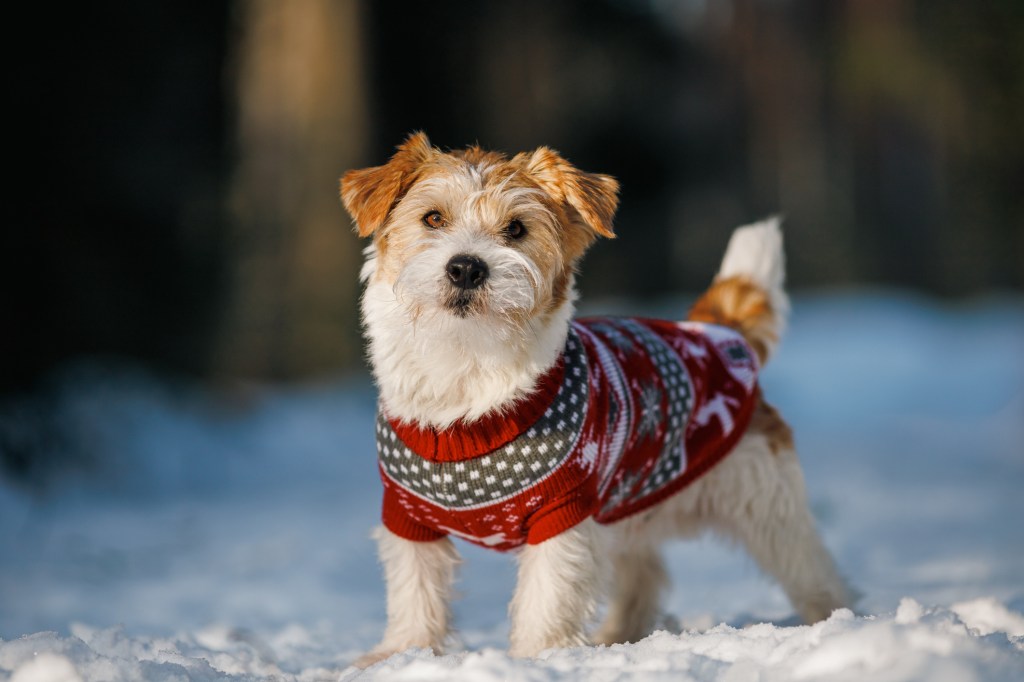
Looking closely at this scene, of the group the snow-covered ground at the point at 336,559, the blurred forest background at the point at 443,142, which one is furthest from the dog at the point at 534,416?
the blurred forest background at the point at 443,142

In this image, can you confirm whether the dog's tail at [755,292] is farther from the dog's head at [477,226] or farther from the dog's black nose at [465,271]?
the dog's black nose at [465,271]

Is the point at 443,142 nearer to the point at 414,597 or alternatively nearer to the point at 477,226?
the point at 477,226

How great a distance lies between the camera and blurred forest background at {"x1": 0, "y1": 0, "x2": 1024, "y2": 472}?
32.3 ft

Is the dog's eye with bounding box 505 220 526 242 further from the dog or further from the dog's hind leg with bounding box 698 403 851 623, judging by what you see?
the dog's hind leg with bounding box 698 403 851 623

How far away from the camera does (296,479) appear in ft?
29.8

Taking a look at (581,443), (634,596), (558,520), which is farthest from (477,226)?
(634,596)

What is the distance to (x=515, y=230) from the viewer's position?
146 inches

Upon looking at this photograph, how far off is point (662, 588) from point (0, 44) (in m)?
7.18

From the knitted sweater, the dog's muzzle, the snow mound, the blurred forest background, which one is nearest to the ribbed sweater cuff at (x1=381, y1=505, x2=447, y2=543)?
the knitted sweater

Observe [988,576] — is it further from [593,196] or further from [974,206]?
[974,206]

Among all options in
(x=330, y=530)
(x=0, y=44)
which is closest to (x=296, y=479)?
(x=330, y=530)

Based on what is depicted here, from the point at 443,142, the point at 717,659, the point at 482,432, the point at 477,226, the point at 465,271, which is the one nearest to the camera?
the point at 717,659

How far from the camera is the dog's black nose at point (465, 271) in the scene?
3.42 meters

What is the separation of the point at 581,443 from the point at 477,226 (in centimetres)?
84
